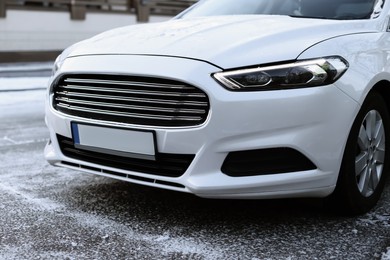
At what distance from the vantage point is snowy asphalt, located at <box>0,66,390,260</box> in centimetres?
280

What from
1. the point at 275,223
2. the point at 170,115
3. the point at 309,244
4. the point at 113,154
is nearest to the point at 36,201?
the point at 113,154

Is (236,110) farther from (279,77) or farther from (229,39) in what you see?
(229,39)

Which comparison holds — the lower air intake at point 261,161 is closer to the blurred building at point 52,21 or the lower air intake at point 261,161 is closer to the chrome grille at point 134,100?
the chrome grille at point 134,100

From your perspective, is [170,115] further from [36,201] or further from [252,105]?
[36,201]

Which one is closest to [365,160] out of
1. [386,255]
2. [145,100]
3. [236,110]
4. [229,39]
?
[386,255]

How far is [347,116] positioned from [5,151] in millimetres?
3331

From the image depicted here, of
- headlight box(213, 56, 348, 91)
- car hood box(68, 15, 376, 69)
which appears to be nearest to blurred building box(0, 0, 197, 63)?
car hood box(68, 15, 376, 69)

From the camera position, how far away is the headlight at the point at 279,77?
2.84 metres

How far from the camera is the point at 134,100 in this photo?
3016 millimetres

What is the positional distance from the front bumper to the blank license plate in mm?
45

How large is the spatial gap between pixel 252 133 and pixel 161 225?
787mm

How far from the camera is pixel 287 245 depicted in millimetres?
2883

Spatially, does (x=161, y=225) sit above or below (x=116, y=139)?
below

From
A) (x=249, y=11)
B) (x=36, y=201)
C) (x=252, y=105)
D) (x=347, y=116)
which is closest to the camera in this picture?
(x=252, y=105)
